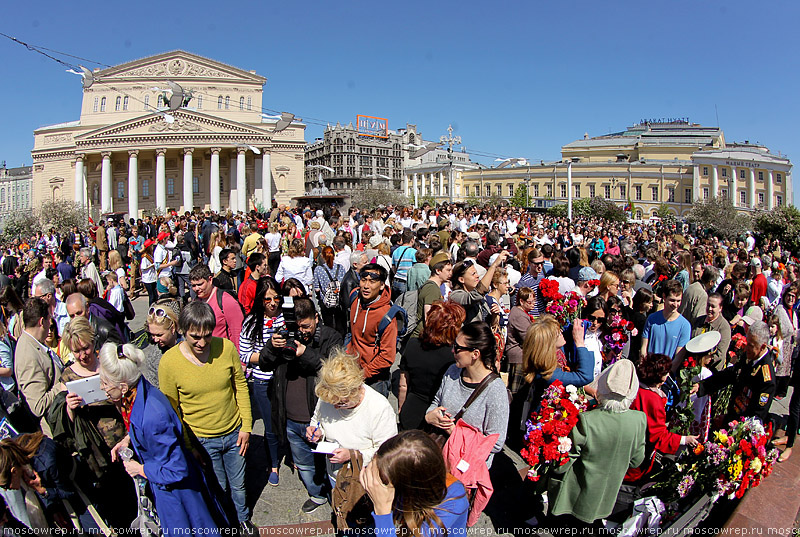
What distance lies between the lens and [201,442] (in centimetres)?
394

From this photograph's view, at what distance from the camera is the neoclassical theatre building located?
164 ft

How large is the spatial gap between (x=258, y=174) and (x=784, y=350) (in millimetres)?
54012

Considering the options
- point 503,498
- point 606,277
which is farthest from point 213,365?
point 606,277

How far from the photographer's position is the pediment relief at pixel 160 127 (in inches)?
1935

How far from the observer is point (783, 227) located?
30484 mm

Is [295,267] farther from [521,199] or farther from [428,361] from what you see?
[521,199]

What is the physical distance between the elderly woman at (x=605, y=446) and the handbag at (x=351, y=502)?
1.78 m

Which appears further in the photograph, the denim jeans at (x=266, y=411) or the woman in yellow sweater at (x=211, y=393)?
the denim jeans at (x=266, y=411)

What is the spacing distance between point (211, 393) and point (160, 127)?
174 feet

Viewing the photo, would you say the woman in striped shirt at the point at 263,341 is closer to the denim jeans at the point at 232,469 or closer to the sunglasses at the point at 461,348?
the denim jeans at the point at 232,469

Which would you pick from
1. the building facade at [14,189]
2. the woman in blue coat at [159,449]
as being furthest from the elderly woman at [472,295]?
the building facade at [14,189]

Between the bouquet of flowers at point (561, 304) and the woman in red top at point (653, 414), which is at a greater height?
the bouquet of flowers at point (561, 304)

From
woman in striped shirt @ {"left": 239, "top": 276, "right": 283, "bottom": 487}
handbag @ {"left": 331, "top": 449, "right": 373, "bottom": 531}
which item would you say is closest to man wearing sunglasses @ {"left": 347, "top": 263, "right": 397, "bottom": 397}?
woman in striped shirt @ {"left": 239, "top": 276, "right": 283, "bottom": 487}

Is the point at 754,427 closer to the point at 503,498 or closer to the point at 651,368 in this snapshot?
the point at 651,368
